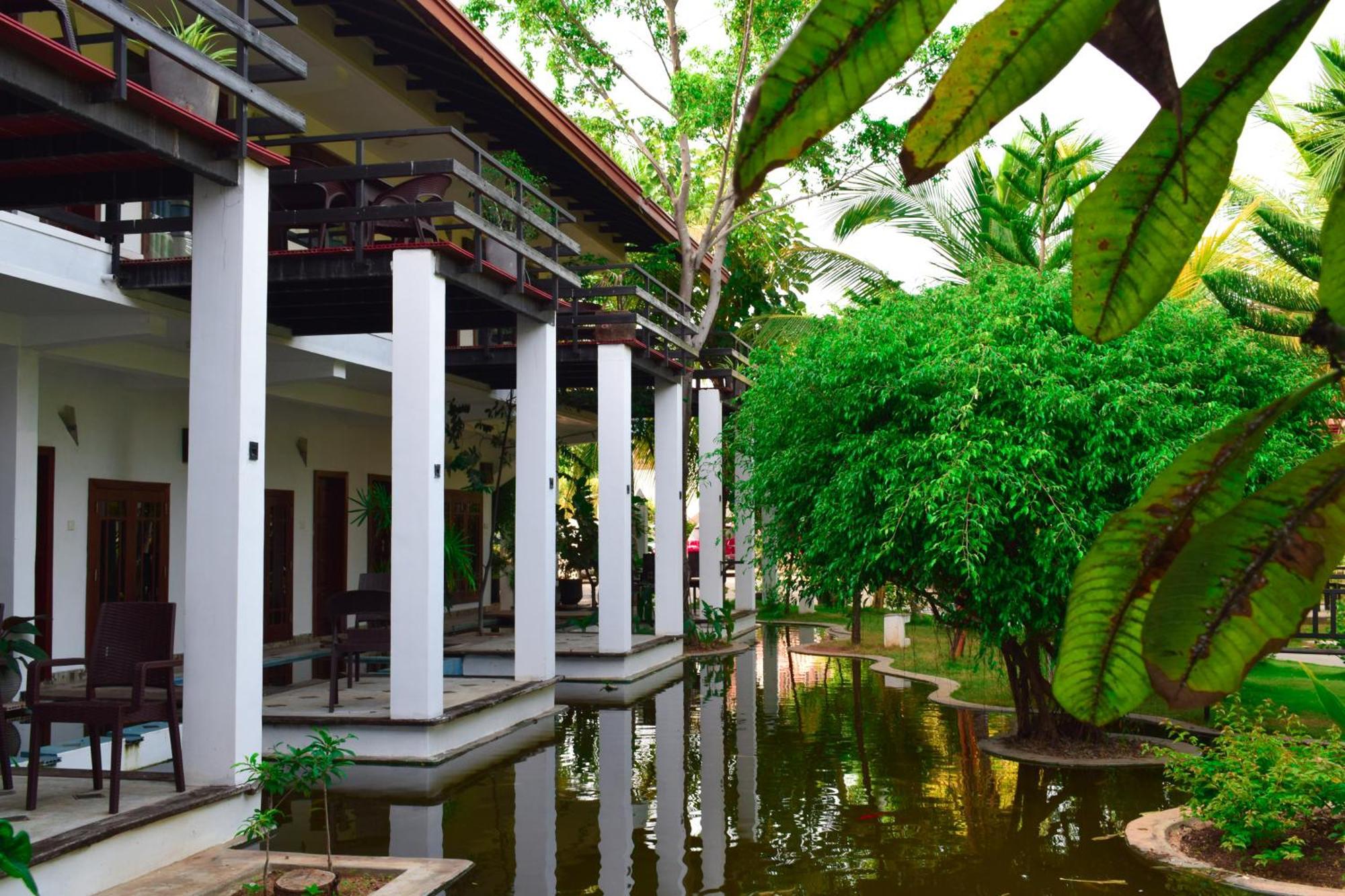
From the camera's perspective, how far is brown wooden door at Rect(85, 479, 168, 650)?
1366 cm

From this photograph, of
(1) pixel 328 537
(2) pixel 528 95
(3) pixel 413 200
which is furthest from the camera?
(1) pixel 328 537

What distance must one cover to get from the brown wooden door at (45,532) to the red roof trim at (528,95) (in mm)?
5966

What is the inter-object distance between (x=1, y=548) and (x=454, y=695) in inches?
167

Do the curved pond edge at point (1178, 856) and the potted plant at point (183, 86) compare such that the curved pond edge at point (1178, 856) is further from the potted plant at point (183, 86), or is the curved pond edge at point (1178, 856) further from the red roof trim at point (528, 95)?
the red roof trim at point (528, 95)

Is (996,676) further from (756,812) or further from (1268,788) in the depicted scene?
(1268,788)

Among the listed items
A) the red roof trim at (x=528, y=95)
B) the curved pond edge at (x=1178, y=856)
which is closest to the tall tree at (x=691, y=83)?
the red roof trim at (x=528, y=95)

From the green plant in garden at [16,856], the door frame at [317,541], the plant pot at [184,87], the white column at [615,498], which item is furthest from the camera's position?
the door frame at [317,541]

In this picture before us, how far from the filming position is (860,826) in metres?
8.55

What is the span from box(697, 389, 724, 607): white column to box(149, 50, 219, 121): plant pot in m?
14.5

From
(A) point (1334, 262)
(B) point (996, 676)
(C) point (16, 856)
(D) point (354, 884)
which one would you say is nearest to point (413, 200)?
(D) point (354, 884)

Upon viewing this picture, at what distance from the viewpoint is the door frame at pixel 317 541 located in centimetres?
1880

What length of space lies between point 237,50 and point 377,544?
506 inches

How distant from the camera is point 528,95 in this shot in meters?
16.1

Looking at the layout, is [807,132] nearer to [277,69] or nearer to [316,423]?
[277,69]
